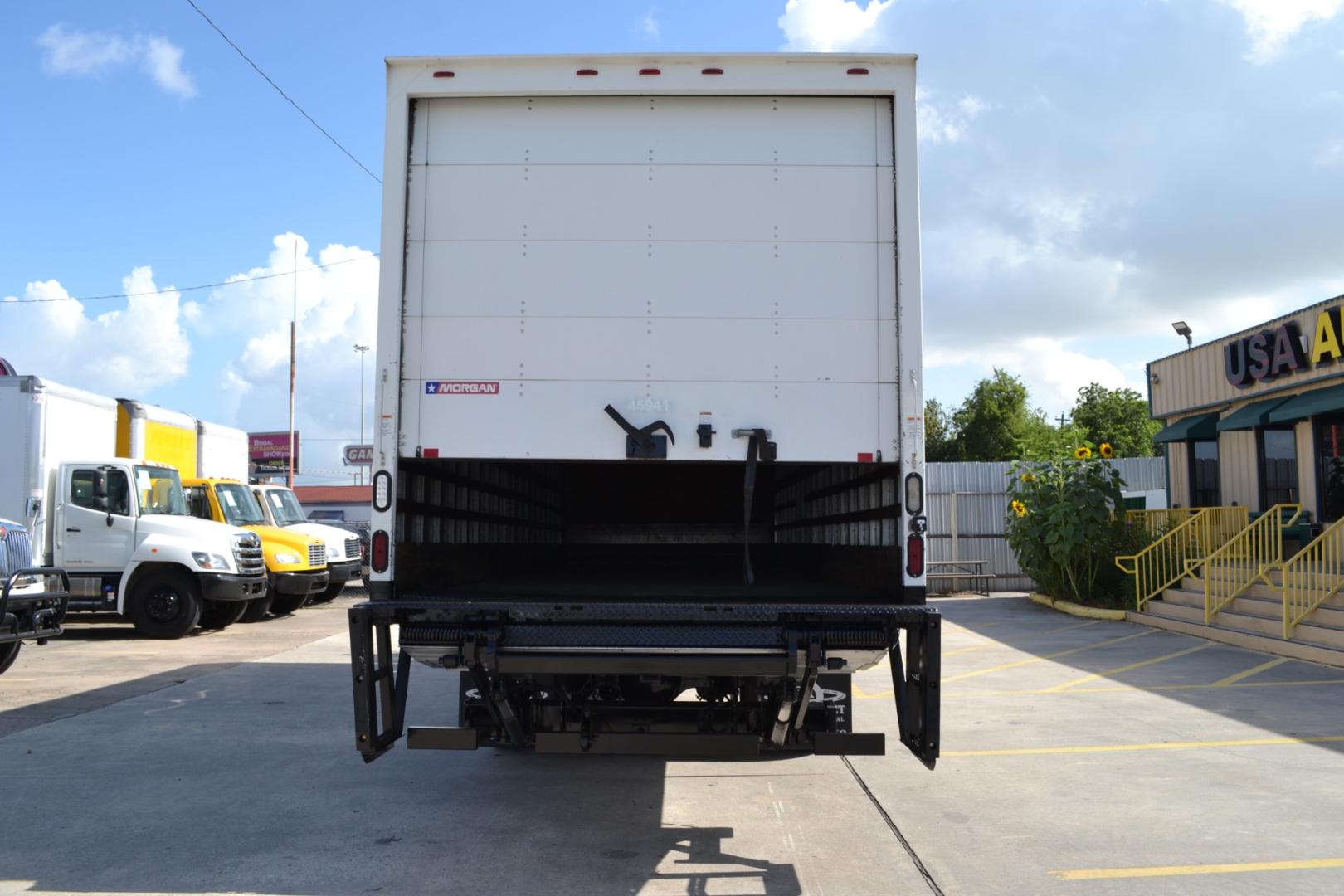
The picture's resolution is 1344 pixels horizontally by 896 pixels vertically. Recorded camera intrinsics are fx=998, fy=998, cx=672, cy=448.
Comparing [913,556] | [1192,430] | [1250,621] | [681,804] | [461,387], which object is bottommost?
[681,804]

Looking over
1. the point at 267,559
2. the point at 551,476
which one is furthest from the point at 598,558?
the point at 267,559

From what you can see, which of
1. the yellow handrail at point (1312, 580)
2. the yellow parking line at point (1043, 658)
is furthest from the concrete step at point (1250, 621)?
the yellow parking line at point (1043, 658)

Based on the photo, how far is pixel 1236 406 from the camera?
715 inches

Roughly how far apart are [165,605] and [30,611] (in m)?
6.17

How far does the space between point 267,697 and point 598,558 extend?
11.2 feet

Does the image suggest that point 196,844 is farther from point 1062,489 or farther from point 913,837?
point 1062,489

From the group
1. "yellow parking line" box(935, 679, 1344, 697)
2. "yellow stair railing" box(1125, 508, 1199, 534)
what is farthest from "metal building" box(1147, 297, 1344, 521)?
"yellow parking line" box(935, 679, 1344, 697)

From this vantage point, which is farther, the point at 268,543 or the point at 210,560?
the point at 268,543

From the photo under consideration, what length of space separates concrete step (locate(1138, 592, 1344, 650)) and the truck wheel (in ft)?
47.5

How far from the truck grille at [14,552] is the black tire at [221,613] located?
6.08 metres

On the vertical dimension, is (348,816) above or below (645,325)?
below

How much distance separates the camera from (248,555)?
15.5 metres

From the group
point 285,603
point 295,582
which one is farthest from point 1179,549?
point 285,603

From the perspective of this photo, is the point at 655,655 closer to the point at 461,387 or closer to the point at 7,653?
the point at 461,387
